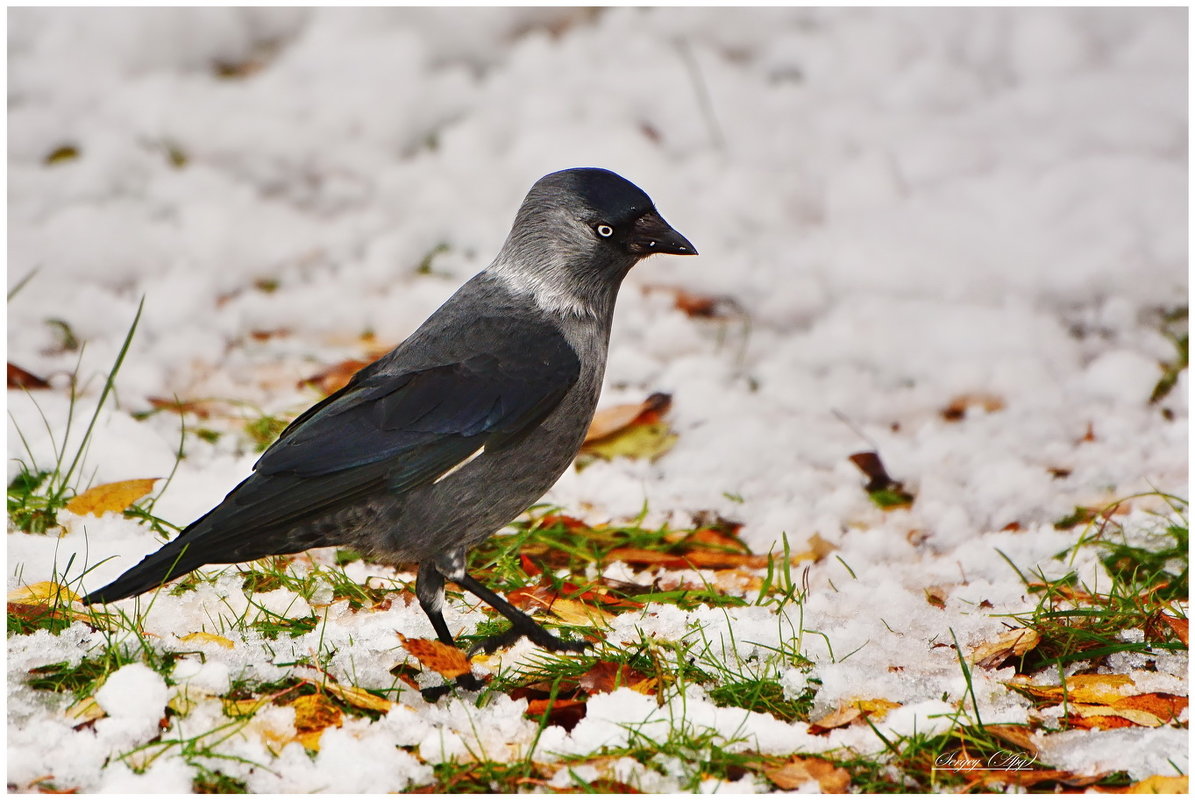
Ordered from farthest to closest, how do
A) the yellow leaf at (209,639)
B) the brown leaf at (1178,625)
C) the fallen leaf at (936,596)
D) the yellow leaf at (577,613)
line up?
the fallen leaf at (936,596) < the yellow leaf at (577,613) < the brown leaf at (1178,625) < the yellow leaf at (209,639)

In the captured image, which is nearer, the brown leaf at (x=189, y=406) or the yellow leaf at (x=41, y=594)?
the yellow leaf at (x=41, y=594)

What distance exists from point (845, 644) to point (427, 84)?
5781 millimetres

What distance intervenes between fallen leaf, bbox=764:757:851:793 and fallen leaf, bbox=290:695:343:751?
1065 mm

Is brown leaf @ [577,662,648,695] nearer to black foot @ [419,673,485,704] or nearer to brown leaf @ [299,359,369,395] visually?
black foot @ [419,673,485,704]

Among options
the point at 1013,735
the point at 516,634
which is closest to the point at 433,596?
the point at 516,634

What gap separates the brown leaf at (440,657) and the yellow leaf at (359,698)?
6.3 inches

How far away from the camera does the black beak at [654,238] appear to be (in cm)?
379

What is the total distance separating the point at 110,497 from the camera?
13.0 feet

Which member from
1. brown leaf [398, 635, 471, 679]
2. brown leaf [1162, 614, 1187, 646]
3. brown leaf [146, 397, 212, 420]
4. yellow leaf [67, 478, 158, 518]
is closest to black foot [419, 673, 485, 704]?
brown leaf [398, 635, 471, 679]

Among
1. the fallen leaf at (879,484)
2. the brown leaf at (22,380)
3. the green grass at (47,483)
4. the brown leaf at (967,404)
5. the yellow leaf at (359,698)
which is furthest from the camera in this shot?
the brown leaf at (967,404)

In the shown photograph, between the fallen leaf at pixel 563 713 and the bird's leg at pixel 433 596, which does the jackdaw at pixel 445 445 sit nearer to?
the bird's leg at pixel 433 596

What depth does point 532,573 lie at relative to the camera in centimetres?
400

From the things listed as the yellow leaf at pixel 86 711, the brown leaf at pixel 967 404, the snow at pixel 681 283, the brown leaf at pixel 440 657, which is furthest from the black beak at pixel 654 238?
the brown leaf at pixel 967 404

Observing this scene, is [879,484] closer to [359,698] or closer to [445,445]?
[445,445]
